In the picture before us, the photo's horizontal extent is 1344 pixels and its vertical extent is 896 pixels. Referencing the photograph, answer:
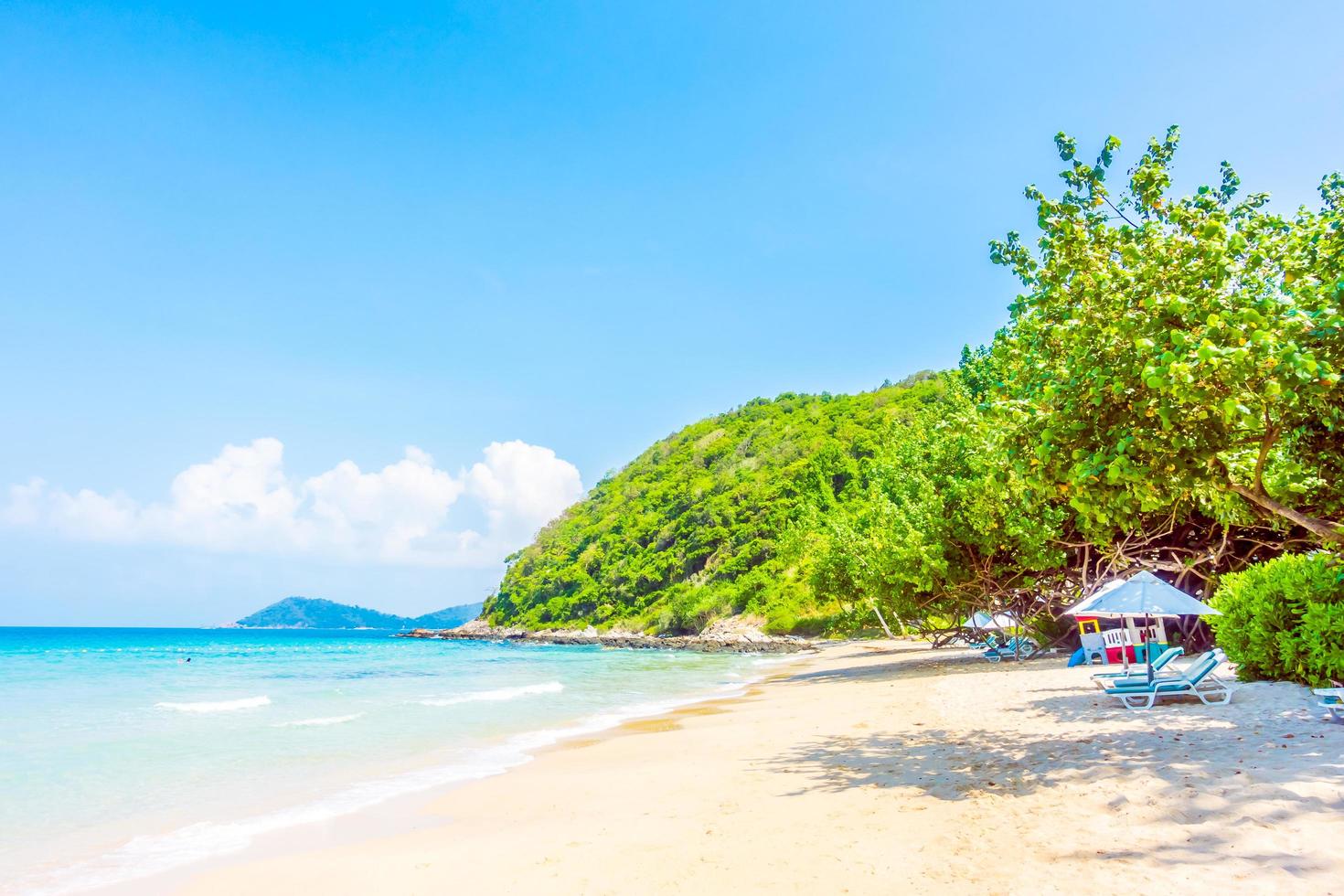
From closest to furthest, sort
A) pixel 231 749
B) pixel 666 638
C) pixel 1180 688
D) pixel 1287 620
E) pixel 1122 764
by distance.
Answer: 1. pixel 1122 764
2. pixel 1180 688
3. pixel 1287 620
4. pixel 231 749
5. pixel 666 638

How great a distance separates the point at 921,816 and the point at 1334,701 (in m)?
5.81

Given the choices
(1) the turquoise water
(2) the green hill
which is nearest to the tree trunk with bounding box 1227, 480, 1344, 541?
(1) the turquoise water

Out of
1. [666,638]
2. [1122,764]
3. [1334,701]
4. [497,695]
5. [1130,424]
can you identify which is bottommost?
[666,638]

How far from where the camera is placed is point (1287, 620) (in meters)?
12.3

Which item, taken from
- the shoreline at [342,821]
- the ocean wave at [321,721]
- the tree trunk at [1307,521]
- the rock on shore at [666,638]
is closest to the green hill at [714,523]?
the rock on shore at [666,638]

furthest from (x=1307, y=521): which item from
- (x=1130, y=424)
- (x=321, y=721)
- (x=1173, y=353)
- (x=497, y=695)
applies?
(x=497, y=695)

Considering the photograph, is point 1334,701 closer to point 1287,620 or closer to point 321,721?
point 1287,620

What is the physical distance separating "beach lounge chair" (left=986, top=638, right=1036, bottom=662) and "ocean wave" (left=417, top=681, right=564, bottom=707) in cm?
1569

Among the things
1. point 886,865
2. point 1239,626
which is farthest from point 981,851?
point 1239,626

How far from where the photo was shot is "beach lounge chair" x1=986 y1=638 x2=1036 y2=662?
25375 mm

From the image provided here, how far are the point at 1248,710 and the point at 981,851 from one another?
21.9 ft

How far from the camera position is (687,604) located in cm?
8112

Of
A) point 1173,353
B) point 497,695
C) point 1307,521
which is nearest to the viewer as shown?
point 1173,353

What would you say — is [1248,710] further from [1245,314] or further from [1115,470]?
[1245,314]
